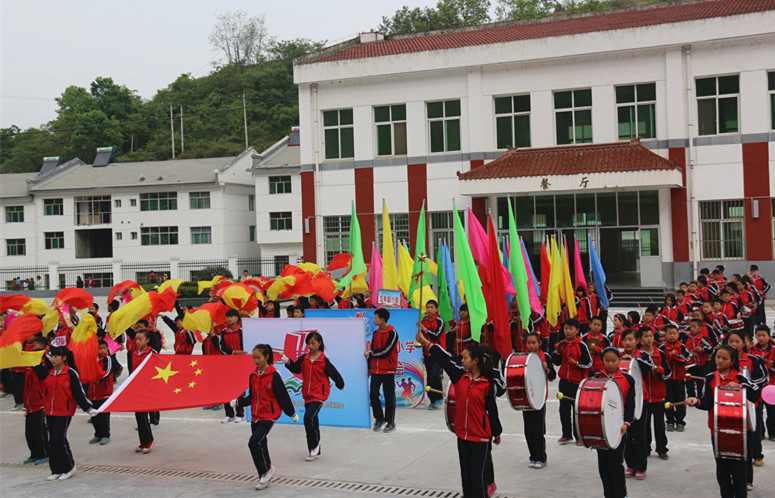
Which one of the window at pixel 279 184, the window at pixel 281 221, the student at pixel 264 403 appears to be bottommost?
the student at pixel 264 403

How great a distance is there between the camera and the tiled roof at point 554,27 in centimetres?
2639

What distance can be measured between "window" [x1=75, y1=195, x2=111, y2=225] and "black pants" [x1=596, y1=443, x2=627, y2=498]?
47.1m

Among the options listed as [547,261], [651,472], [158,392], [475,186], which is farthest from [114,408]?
[475,186]

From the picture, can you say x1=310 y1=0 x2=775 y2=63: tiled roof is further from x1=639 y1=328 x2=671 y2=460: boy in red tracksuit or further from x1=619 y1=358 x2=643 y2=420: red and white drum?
x1=619 y1=358 x2=643 y2=420: red and white drum

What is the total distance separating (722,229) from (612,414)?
2042 cm

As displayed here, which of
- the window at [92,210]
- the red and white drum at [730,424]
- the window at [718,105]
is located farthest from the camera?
the window at [92,210]

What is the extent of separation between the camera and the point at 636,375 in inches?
308

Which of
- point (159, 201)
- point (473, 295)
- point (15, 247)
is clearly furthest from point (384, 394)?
point (15, 247)

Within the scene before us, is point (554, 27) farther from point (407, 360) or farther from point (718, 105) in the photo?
point (407, 360)

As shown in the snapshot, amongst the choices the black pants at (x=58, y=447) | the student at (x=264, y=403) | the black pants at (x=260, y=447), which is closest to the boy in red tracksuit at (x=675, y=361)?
the student at (x=264, y=403)

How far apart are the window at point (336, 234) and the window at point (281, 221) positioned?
16.4 meters

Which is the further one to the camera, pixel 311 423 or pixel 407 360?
pixel 407 360

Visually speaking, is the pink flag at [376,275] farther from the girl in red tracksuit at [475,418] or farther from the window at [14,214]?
the window at [14,214]

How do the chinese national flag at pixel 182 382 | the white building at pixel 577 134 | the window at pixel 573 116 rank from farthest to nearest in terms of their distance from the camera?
1. the window at pixel 573 116
2. the white building at pixel 577 134
3. the chinese national flag at pixel 182 382
